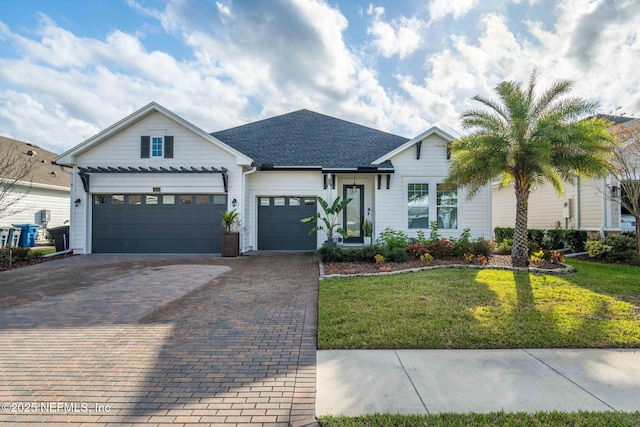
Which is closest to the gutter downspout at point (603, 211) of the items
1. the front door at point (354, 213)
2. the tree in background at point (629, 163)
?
the tree in background at point (629, 163)

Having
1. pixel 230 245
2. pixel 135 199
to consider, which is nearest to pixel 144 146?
pixel 135 199

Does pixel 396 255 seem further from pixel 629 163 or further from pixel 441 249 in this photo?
pixel 629 163

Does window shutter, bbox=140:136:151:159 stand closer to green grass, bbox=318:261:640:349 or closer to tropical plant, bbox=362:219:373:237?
tropical plant, bbox=362:219:373:237

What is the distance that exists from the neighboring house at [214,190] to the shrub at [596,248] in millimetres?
3335

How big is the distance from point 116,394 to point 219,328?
6.22ft

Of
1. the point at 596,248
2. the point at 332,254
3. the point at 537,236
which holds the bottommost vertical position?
the point at 332,254

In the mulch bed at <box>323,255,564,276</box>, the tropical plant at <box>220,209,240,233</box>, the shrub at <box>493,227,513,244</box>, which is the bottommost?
the mulch bed at <box>323,255,564,276</box>

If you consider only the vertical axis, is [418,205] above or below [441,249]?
above

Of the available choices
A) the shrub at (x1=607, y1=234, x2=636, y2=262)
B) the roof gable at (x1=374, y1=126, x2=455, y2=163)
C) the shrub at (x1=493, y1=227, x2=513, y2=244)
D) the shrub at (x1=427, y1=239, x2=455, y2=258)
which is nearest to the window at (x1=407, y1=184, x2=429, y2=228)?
the roof gable at (x1=374, y1=126, x2=455, y2=163)

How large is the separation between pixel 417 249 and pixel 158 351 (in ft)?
27.8

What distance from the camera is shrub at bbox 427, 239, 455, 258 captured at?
10695mm

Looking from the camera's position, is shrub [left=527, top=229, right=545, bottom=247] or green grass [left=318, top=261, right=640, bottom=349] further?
shrub [left=527, top=229, right=545, bottom=247]

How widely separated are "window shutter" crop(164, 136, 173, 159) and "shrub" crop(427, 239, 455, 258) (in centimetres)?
1090

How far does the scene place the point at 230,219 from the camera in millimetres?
12469
